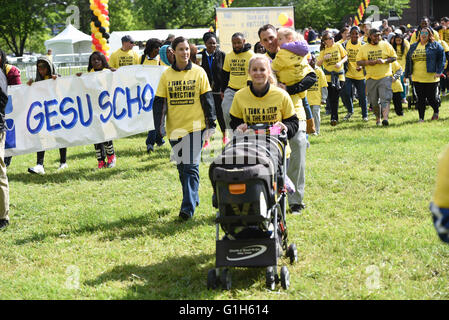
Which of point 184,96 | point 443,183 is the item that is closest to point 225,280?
point 443,183

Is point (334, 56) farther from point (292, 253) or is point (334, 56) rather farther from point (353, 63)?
point (292, 253)

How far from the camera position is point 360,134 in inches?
502

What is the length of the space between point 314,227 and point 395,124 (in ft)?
25.9

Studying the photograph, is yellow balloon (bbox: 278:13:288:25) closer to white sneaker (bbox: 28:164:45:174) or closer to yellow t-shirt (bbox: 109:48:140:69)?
yellow t-shirt (bbox: 109:48:140:69)

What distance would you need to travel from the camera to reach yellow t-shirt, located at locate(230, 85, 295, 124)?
5777 mm

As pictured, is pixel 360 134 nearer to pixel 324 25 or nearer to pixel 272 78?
pixel 272 78

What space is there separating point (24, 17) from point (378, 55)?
50716mm

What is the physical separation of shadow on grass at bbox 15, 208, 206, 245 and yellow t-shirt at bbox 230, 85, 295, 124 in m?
1.81

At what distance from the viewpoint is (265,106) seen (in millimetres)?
5793

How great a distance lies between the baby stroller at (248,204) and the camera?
184 inches

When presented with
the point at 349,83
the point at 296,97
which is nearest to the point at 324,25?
the point at 349,83

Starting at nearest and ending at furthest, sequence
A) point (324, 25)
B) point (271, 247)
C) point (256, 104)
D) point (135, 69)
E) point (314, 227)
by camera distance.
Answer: point (271, 247) < point (256, 104) < point (314, 227) < point (135, 69) < point (324, 25)

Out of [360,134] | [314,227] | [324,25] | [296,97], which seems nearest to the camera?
[314,227]

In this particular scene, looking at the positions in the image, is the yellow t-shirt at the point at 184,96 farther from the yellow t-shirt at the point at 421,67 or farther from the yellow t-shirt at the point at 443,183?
the yellow t-shirt at the point at 421,67
